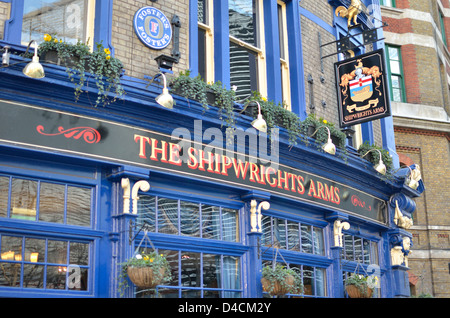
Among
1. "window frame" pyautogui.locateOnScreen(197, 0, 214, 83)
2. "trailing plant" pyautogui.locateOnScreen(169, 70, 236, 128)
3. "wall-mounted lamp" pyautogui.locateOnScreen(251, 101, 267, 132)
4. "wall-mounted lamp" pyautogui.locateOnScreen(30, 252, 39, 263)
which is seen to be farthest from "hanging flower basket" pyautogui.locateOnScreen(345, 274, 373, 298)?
"wall-mounted lamp" pyautogui.locateOnScreen(30, 252, 39, 263)

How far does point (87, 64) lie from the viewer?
823 centimetres

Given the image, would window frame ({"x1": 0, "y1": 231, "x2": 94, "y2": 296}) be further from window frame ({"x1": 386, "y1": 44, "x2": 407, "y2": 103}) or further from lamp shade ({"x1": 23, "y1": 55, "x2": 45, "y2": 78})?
window frame ({"x1": 386, "y1": 44, "x2": 407, "y2": 103})

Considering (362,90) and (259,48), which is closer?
(259,48)

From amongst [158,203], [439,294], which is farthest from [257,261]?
[439,294]

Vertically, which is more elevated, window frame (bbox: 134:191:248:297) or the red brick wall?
the red brick wall

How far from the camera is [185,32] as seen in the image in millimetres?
10070

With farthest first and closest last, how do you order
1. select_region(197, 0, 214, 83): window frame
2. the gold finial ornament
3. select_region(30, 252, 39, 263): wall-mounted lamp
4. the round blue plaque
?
the gold finial ornament < select_region(197, 0, 214, 83): window frame < the round blue plaque < select_region(30, 252, 39, 263): wall-mounted lamp

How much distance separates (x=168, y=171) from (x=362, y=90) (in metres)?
5.22

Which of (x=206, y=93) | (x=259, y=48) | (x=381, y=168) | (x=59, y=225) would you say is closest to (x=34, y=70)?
(x=59, y=225)

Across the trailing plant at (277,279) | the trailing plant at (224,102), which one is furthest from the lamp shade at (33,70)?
the trailing plant at (277,279)

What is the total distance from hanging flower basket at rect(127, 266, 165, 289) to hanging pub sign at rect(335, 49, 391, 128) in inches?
238

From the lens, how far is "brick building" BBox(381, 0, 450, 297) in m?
20.3

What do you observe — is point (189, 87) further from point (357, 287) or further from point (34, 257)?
point (357, 287)
